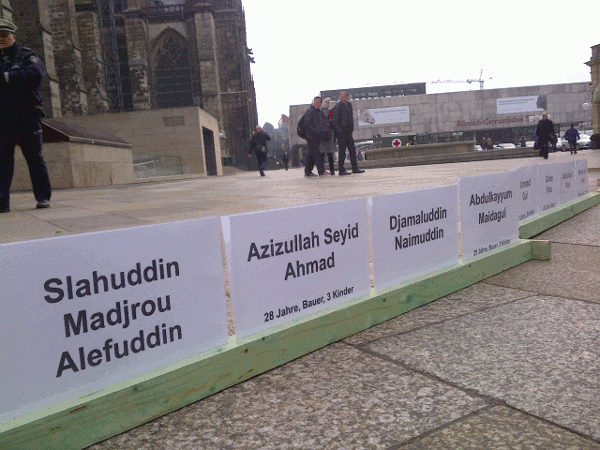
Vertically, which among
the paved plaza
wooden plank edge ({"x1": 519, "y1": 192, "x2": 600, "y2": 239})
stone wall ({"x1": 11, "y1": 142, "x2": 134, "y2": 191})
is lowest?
the paved plaza

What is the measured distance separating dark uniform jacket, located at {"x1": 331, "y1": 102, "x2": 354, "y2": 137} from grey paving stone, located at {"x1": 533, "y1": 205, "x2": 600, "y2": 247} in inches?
284

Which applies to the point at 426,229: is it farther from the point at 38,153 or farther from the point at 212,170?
the point at 212,170

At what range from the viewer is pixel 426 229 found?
3.56m

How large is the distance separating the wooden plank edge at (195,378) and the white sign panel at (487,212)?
723 millimetres

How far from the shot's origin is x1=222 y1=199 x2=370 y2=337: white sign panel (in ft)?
8.09

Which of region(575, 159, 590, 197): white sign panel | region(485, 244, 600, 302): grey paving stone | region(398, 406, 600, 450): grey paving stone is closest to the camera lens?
region(398, 406, 600, 450): grey paving stone

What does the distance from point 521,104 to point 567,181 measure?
74000mm

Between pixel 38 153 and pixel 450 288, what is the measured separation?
234 inches

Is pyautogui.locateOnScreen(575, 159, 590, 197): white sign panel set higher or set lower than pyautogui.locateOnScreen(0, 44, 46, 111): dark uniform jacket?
lower

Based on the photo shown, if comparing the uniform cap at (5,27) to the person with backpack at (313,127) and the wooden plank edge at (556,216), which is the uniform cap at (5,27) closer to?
the wooden plank edge at (556,216)

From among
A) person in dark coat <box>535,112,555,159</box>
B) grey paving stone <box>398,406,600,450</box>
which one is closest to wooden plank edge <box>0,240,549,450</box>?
grey paving stone <box>398,406,600,450</box>

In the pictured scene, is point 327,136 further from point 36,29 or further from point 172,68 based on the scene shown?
point 172,68

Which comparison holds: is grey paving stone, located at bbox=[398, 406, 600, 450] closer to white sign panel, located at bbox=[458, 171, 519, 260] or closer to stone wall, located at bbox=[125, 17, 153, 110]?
white sign panel, located at bbox=[458, 171, 519, 260]

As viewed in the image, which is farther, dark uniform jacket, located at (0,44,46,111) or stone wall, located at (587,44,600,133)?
stone wall, located at (587,44,600,133)
